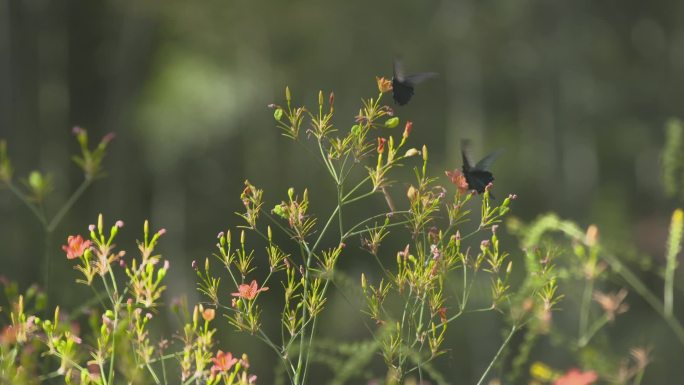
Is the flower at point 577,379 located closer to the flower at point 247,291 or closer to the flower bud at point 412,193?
the flower bud at point 412,193

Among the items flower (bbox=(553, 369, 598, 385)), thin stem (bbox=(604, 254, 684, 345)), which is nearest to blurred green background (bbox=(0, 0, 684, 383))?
thin stem (bbox=(604, 254, 684, 345))

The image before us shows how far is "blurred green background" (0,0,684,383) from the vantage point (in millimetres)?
11039

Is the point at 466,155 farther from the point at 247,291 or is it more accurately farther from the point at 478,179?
the point at 247,291

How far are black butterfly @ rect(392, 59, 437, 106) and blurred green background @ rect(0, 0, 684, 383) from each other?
8930 millimetres

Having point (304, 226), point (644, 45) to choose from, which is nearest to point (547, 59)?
point (644, 45)

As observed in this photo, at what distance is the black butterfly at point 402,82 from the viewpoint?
162cm

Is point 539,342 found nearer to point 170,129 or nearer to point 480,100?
point 480,100

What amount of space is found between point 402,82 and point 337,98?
11280 mm

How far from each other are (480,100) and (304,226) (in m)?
10.7

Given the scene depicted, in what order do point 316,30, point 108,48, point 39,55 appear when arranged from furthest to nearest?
point 316,30, point 108,48, point 39,55

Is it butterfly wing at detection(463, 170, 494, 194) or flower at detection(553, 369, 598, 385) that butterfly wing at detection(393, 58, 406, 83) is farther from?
flower at detection(553, 369, 598, 385)

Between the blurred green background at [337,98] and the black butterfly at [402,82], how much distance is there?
8930mm

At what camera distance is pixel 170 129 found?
38.6ft

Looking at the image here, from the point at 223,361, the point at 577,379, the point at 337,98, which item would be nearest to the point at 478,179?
the point at 577,379
